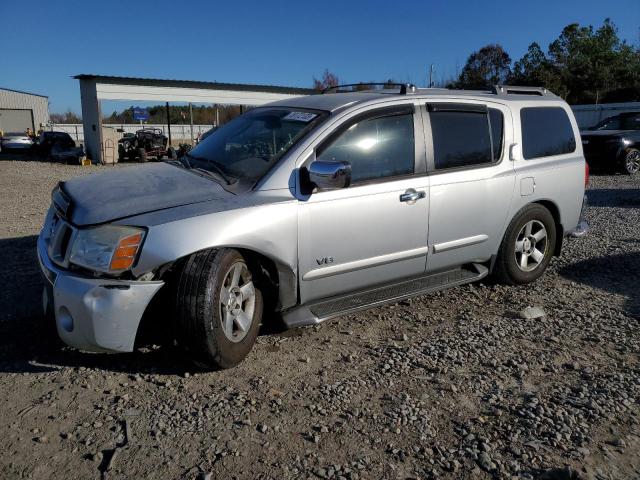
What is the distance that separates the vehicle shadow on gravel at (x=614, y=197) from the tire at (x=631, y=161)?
299 centimetres

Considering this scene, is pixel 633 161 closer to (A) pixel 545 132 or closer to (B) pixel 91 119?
(A) pixel 545 132

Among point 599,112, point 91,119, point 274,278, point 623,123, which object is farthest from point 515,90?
point 599,112

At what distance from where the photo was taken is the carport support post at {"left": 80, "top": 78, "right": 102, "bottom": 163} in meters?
24.2

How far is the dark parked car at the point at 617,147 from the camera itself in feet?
46.7

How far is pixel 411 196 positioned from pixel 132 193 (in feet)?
6.36

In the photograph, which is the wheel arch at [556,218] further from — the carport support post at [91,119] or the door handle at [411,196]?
the carport support post at [91,119]

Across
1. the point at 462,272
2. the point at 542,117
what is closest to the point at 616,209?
the point at 542,117

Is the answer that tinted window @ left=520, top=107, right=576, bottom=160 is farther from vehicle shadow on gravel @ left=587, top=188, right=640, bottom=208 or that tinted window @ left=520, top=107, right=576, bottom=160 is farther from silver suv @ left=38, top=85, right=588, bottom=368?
vehicle shadow on gravel @ left=587, top=188, right=640, bottom=208

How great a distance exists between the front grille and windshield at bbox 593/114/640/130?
1559 centimetres

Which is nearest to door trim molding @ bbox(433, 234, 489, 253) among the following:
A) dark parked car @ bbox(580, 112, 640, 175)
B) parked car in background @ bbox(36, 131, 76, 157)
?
dark parked car @ bbox(580, 112, 640, 175)

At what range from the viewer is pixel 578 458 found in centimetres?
256

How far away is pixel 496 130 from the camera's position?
471cm

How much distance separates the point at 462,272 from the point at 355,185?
143 centimetres

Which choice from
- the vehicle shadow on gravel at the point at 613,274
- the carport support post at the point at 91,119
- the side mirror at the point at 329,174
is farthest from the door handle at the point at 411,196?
the carport support post at the point at 91,119
